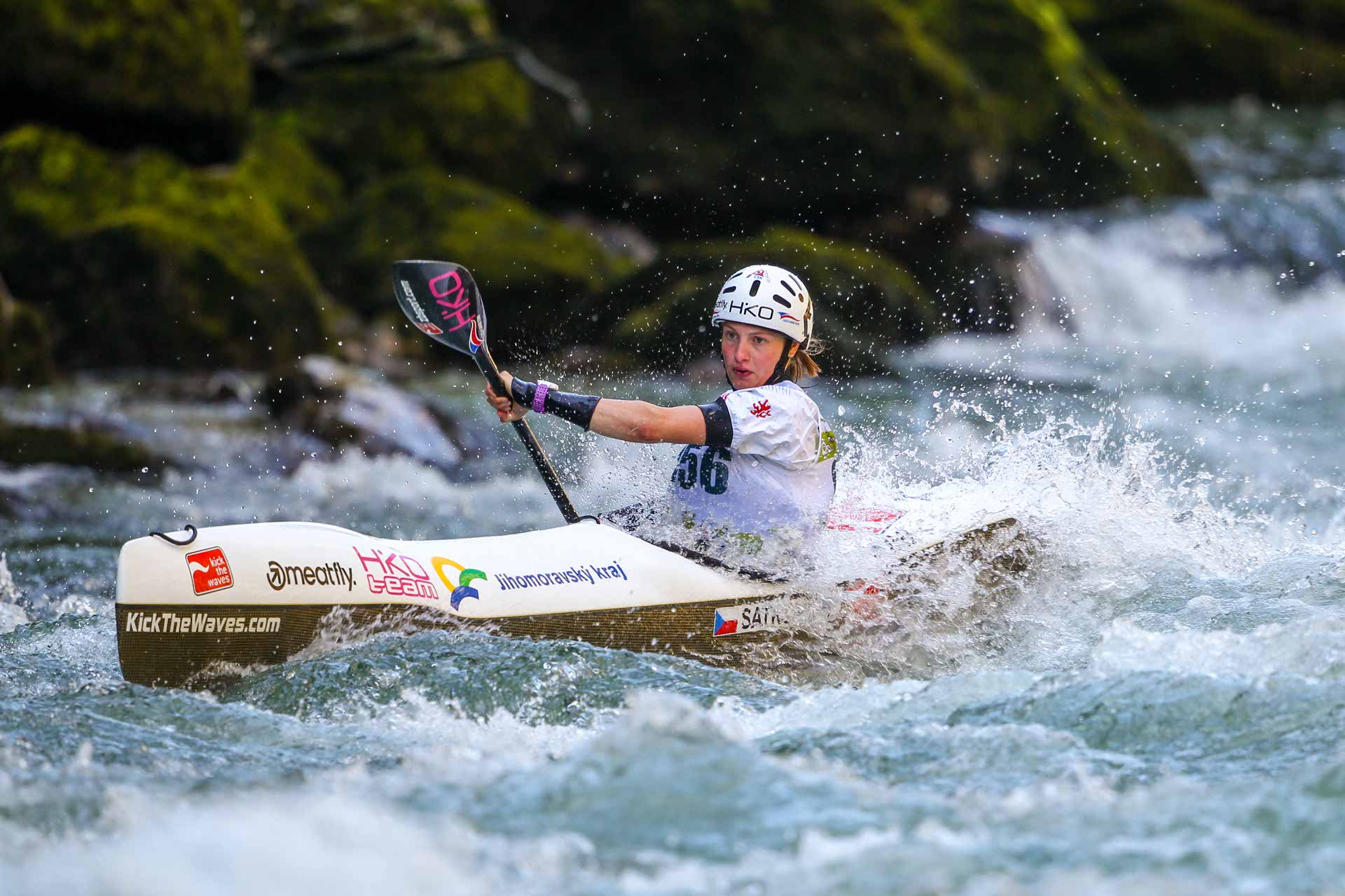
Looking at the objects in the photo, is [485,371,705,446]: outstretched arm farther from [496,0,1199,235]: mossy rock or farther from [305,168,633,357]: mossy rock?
[496,0,1199,235]: mossy rock

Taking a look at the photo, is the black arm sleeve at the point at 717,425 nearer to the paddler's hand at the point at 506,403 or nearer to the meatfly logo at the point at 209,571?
the paddler's hand at the point at 506,403

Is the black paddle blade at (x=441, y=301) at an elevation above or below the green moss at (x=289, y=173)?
above

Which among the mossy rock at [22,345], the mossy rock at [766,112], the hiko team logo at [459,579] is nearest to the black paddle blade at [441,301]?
the hiko team logo at [459,579]

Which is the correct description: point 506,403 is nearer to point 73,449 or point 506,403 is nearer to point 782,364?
point 782,364

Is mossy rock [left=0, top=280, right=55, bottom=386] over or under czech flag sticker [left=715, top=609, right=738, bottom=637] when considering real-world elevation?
under

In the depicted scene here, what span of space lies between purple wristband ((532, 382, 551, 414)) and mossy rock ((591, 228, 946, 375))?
689cm

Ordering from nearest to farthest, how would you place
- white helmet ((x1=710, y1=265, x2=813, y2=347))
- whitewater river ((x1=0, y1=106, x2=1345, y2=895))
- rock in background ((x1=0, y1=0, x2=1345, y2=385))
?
whitewater river ((x1=0, y1=106, x2=1345, y2=895)) → white helmet ((x1=710, y1=265, x2=813, y2=347)) → rock in background ((x1=0, y1=0, x2=1345, y2=385))

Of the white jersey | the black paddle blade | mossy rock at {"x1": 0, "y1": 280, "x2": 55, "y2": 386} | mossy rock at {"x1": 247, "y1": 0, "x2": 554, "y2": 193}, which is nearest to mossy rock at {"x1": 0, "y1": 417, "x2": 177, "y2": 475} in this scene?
mossy rock at {"x1": 0, "y1": 280, "x2": 55, "y2": 386}

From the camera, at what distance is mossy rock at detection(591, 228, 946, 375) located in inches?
480

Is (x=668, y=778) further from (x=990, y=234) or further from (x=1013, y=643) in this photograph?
(x=990, y=234)

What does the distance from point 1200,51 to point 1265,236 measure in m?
7.98

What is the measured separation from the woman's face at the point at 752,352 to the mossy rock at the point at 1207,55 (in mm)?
20286

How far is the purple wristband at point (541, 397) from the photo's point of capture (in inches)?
205

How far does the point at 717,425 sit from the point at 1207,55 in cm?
2122
